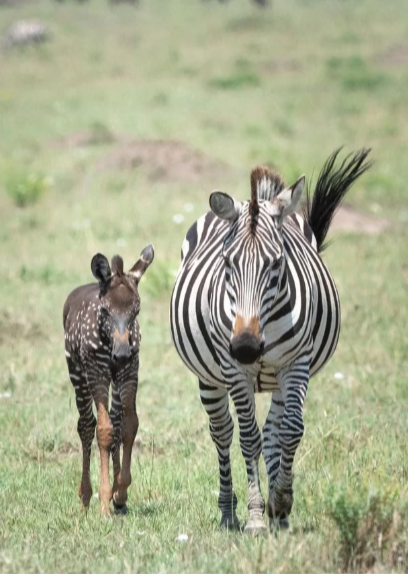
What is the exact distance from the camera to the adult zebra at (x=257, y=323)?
211 inches

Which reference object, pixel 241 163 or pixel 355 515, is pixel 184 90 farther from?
pixel 355 515

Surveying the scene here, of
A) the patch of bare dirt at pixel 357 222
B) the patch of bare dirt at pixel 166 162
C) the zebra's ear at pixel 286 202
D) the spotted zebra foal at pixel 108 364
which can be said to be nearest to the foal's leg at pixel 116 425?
the spotted zebra foal at pixel 108 364

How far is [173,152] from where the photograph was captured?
61.5 feet

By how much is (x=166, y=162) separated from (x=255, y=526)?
43.0 feet

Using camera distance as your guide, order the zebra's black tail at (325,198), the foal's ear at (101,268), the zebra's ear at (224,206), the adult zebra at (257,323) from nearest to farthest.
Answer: the adult zebra at (257,323) < the zebra's ear at (224,206) < the foal's ear at (101,268) < the zebra's black tail at (325,198)

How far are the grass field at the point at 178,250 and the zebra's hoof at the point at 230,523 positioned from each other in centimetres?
12

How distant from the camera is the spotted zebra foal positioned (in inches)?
252

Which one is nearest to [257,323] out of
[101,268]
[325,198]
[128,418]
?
[101,268]

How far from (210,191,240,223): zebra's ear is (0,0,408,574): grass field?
1.45 metres

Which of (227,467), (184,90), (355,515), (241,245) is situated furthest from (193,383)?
(184,90)

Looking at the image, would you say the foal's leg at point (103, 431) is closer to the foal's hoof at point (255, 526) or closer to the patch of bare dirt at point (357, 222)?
the foal's hoof at point (255, 526)

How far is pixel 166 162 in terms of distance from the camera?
18.3m

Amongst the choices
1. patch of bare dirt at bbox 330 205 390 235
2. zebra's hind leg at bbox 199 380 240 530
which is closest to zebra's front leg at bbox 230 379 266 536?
zebra's hind leg at bbox 199 380 240 530

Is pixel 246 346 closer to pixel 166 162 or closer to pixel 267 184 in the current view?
pixel 267 184
